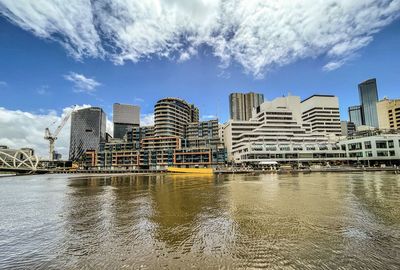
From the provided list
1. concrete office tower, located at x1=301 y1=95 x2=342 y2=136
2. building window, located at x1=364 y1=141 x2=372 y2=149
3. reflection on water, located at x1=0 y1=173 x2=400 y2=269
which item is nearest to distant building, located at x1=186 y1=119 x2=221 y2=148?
concrete office tower, located at x1=301 y1=95 x2=342 y2=136

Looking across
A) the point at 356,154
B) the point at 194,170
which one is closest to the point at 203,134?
the point at 194,170

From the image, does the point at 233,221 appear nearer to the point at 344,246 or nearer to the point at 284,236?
the point at 284,236

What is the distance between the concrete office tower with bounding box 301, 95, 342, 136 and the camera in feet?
531

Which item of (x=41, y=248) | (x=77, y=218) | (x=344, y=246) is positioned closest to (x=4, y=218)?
(x=77, y=218)

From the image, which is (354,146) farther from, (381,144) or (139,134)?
(139,134)

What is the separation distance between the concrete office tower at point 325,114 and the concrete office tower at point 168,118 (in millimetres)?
98908

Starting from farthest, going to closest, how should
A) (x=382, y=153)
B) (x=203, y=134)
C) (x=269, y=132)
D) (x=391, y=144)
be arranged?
(x=203, y=134) < (x=269, y=132) < (x=382, y=153) < (x=391, y=144)

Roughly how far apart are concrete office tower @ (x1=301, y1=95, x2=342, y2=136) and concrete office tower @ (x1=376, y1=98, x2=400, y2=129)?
33539 millimetres

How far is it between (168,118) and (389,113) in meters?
161

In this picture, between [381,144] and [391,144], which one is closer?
[391,144]

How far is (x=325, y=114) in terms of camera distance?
164375 mm

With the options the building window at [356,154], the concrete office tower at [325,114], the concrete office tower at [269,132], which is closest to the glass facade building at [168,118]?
the concrete office tower at [269,132]

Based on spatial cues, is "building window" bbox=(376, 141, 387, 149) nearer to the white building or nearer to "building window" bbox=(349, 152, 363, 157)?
the white building

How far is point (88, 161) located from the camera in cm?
17550
